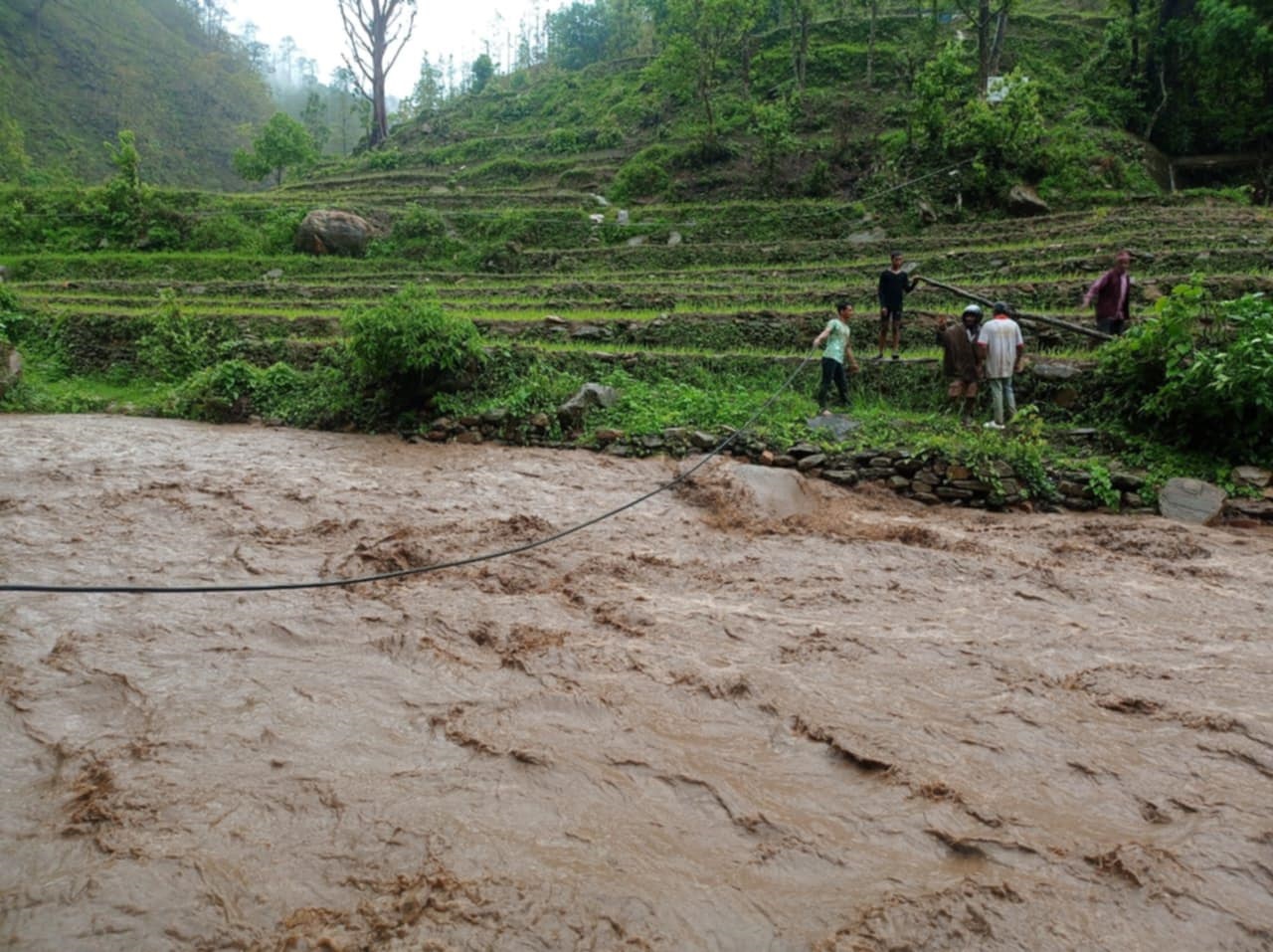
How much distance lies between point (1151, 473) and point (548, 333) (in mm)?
8141

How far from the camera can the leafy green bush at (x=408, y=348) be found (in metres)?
9.55

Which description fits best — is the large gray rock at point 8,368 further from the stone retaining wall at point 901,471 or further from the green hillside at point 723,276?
the stone retaining wall at point 901,471

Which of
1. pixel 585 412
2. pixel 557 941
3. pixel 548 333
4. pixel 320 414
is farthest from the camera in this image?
pixel 548 333

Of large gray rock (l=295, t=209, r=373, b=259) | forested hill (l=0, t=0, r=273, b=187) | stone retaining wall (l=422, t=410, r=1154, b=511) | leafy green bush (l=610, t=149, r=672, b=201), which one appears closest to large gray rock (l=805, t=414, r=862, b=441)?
stone retaining wall (l=422, t=410, r=1154, b=511)

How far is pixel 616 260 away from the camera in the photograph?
59.0 feet

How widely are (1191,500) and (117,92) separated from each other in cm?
5981

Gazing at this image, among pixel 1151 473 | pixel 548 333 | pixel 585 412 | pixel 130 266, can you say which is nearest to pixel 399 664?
pixel 585 412

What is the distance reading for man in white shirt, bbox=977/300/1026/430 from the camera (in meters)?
8.05

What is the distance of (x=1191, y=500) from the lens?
672 cm

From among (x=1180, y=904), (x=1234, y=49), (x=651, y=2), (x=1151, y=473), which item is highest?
(x=651, y=2)

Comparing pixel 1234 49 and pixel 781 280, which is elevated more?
pixel 1234 49

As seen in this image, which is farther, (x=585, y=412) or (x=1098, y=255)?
(x=1098, y=255)

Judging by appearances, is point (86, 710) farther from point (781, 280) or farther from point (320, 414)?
point (781, 280)

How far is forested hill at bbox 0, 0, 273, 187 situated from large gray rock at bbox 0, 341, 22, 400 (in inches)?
1233
